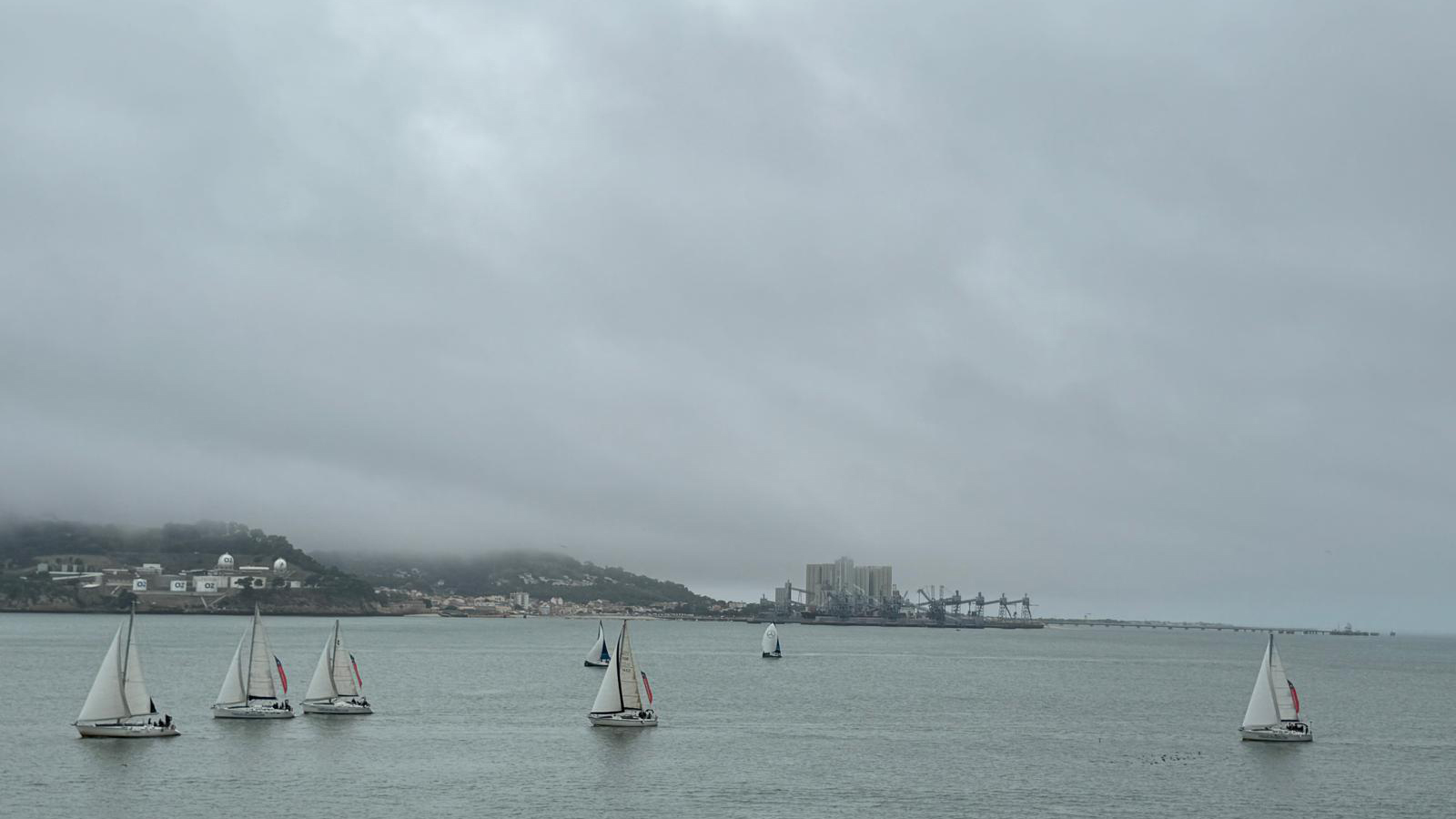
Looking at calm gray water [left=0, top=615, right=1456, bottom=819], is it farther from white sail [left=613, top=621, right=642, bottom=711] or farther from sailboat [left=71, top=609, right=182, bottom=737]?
white sail [left=613, top=621, right=642, bottom=711]

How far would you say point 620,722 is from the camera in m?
86.6

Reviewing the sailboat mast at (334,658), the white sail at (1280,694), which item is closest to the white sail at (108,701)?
the sailboat mast at (334,658)

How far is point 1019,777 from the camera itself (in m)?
71.1

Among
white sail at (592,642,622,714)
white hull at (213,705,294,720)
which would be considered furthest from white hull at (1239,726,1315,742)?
white hull at (213,705,294,720)

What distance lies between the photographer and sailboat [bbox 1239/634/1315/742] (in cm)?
8731

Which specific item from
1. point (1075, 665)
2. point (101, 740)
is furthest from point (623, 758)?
point (1075, 665)

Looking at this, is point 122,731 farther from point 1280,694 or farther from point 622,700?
point 1280,694

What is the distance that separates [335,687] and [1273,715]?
62907mm

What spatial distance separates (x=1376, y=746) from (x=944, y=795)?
141 ft

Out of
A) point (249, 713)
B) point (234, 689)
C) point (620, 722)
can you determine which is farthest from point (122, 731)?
point (620, 722)

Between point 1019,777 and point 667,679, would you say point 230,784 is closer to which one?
point 1019,777

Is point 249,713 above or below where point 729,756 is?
above

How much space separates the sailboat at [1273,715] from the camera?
286 feet

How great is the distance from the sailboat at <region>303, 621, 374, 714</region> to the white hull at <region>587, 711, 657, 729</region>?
55.8 ft
